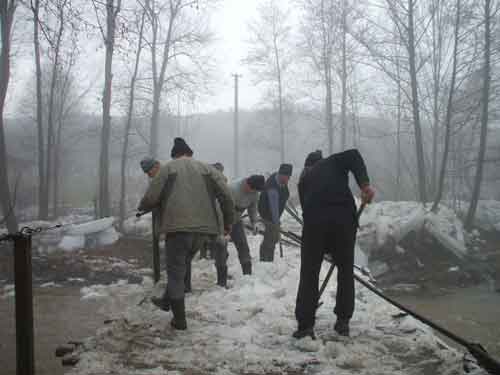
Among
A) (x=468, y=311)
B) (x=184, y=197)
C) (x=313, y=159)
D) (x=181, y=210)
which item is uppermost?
(x=313, y=159)

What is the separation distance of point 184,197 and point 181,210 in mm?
130

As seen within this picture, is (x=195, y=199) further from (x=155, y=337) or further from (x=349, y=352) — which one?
(x=349, y=352)

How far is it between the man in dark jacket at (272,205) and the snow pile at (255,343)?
2159 mm

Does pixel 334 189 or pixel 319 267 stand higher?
pixel 334 189

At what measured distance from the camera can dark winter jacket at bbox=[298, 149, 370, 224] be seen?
13.8ft

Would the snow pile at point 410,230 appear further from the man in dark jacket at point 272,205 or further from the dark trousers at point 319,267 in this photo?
the dark trousers at point 319,267

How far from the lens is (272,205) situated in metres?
7.77

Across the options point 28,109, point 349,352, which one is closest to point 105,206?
point 349,352

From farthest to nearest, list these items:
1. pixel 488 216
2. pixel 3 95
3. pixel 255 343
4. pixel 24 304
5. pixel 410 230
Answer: pixel 488 216
pixel 410 230
pixel 3 95
pixel 255 343
pixel 24 304

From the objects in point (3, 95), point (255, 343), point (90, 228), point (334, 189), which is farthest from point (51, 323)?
point (3, 95)

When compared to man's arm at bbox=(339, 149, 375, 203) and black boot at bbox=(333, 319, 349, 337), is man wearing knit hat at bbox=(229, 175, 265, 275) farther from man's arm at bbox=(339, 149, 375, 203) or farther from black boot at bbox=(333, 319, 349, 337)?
black boot at bbox=(333, 319, 349, 337)

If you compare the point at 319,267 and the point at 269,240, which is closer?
the point at 319,267

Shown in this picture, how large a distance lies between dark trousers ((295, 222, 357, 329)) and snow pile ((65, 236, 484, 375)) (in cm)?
25

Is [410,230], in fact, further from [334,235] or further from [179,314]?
[179,314]
